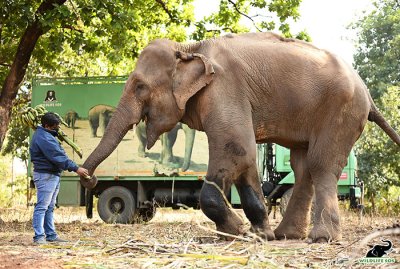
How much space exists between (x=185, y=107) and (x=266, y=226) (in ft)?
6.08

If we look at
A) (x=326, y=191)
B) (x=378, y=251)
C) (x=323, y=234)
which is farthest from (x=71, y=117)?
(x=378, y=251)

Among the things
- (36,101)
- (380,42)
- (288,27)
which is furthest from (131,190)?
(380,42)

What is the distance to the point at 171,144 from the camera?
1811 cm

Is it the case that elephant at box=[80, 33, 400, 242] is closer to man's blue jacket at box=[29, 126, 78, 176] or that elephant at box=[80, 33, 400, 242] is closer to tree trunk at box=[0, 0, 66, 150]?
man's blue jacket at box=[29, 126, 78, 176]

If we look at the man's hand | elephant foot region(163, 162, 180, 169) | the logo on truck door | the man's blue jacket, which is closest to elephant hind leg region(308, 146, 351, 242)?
the man's hand

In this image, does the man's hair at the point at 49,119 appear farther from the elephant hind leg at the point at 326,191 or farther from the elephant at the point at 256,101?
the elephant hind leg at the point at 326,191

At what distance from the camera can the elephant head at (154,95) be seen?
1014 cm

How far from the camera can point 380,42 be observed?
3906 centimetres

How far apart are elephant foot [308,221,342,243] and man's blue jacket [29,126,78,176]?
322cm

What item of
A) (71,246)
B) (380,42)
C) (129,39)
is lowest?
(71,246)

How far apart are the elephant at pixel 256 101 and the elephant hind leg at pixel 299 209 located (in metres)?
0.05

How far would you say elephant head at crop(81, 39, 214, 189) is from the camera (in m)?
10.1

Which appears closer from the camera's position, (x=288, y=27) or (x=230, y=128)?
(x=230, y=128)

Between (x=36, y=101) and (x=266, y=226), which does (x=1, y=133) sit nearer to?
(x=36, y=101)
